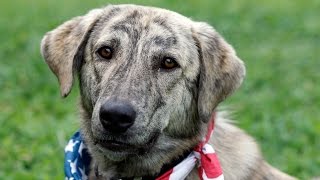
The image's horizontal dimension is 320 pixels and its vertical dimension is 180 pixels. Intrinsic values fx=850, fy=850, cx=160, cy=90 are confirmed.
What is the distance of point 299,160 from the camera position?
791 centimetres

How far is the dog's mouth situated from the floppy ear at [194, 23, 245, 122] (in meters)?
0.38

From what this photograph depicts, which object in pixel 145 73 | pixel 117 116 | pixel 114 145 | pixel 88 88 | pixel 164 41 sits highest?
pixel 164 41

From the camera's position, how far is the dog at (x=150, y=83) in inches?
215

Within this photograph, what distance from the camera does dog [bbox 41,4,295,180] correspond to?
5465mm

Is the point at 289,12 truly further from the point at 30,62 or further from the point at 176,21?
the point at 176,21

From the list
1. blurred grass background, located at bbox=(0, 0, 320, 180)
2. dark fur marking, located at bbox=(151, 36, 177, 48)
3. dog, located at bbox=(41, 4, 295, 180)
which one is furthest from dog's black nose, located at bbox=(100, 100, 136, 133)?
blurred grass background, located at bbox=(0, 0, 320, 180)

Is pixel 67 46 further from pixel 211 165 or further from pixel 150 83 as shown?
pixel 211 165

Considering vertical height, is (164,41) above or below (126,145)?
above

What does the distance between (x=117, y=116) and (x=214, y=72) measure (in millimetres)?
907

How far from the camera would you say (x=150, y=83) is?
5.53 metres

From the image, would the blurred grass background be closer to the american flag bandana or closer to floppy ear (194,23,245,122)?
the american flag bandana

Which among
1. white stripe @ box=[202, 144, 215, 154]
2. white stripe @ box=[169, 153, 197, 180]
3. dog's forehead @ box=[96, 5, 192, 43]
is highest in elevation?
dog's forehead @ box=[96, 5, 192, 43]

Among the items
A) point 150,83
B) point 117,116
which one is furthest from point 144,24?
point 117,116

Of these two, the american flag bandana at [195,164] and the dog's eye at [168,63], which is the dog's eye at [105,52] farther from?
the american flag bandana at [195,164]
